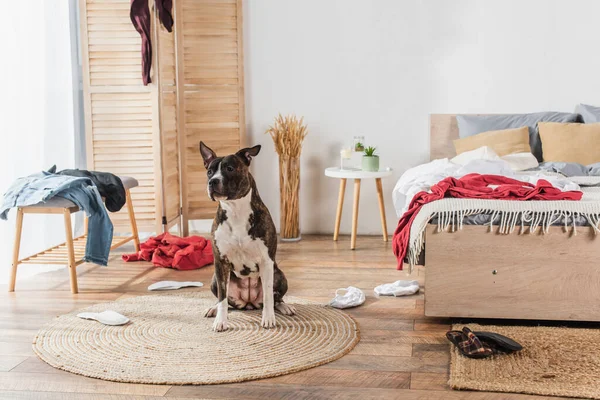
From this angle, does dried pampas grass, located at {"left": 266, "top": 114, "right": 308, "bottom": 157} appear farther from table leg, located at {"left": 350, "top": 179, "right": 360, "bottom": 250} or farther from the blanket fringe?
the blanket fringe

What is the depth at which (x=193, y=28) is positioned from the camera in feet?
16.4

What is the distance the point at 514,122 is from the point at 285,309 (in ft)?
7.84

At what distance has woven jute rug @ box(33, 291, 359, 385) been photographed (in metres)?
2.56

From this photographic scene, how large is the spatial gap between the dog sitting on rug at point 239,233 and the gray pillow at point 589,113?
2.66 meters

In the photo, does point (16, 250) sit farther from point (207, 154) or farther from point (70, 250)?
point (207, 154)

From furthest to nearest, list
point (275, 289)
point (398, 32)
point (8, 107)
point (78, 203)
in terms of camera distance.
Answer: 1. point (398, 32)
2. point (8, 107)
3. point (78, 203)
4. point (275, 289)

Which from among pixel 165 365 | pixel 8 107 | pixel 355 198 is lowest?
pixel 165 365

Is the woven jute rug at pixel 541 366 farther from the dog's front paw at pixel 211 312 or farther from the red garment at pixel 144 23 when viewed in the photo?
the red garment at pixel 144 23

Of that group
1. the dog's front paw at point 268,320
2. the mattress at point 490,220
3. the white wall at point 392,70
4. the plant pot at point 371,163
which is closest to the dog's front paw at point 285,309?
the dog's front paw at point 268,320

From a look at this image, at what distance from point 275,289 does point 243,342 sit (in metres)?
0.39

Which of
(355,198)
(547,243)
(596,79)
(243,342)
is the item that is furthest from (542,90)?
(243,342)

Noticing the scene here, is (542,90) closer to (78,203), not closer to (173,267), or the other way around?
(173,267)

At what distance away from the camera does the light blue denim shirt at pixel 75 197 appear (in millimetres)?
3553

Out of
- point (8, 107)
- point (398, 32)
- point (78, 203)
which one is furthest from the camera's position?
point (398, 32)
